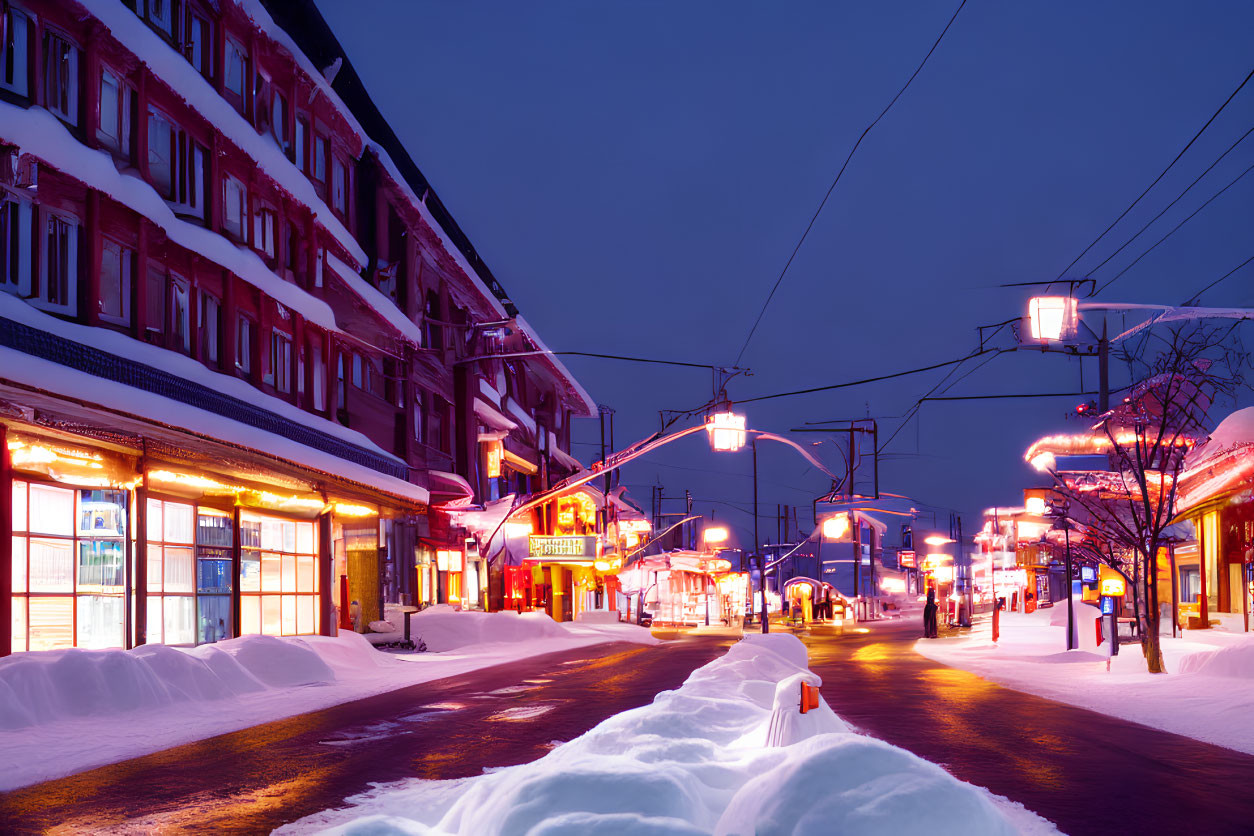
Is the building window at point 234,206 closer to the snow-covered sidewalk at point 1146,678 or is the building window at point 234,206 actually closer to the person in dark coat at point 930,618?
the snow-covered sidewalk at point 1146,678

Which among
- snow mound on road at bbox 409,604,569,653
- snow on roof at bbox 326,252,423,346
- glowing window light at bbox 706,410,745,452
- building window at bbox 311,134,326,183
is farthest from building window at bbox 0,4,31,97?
snow mound on road at bbox 409,604,569,653

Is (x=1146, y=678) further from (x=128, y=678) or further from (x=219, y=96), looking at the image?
(x=219, y=96)

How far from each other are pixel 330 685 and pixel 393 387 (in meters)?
18.8

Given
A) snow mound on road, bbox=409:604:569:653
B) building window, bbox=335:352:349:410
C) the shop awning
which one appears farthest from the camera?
the shop awning

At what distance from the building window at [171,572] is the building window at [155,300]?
3360 mm

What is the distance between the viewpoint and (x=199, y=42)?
83.2ft

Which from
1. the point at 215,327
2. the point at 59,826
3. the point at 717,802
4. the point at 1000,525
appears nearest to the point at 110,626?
the point at 215,327

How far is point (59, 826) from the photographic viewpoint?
803 cm

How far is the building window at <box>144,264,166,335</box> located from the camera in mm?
22312

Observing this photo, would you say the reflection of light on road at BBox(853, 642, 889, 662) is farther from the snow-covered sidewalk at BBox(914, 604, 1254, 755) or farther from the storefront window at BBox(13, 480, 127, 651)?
the storefront window at BBox(13, 480, 127, 651)

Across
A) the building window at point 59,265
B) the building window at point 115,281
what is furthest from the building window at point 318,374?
the building window at point 59,265

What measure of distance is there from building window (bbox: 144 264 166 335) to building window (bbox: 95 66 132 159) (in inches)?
90.0

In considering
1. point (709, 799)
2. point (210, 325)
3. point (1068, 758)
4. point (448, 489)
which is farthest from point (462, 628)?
point (709, 799)

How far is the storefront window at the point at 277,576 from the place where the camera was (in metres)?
27.2
